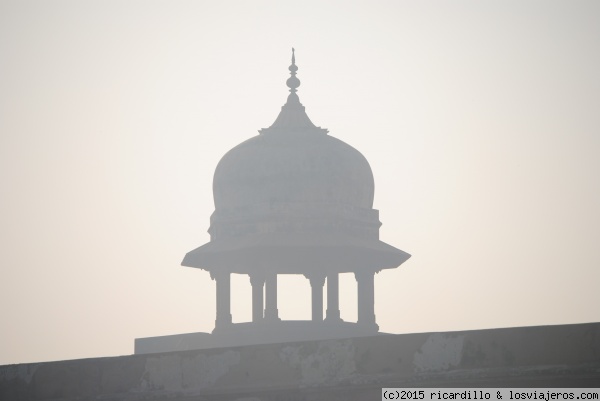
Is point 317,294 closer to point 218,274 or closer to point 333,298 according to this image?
point 333,298

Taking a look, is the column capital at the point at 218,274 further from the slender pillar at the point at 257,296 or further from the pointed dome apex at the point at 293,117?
the pointed dome apex at the point at 293,117

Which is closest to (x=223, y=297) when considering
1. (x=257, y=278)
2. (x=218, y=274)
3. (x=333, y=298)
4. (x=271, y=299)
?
(x=218, y=274)

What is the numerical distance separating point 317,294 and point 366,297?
921 mm

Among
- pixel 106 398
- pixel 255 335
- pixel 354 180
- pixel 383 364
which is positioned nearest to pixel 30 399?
pixel 106 398

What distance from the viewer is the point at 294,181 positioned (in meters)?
32.3

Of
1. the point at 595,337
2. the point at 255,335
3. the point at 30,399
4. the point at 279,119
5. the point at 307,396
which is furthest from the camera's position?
the point at 279,119

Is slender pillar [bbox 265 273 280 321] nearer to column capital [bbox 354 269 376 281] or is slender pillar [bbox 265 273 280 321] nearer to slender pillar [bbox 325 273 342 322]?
slender pillar [bbox 325 273 342 322]

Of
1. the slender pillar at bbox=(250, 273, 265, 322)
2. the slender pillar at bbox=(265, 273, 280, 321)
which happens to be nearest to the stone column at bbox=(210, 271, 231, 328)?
the slender pillar at bbox=(250, 273, 265, 322)

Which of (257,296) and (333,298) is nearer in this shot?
(257,296)

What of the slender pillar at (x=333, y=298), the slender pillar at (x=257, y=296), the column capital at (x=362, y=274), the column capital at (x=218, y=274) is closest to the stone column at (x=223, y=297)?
the column capital at (x=218, y=274)

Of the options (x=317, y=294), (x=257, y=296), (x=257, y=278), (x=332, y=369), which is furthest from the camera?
(x=317, y=294)

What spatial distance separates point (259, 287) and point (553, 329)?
18180 millimetres

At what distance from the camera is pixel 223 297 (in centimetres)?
3173

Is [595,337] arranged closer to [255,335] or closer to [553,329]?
[553,329]
